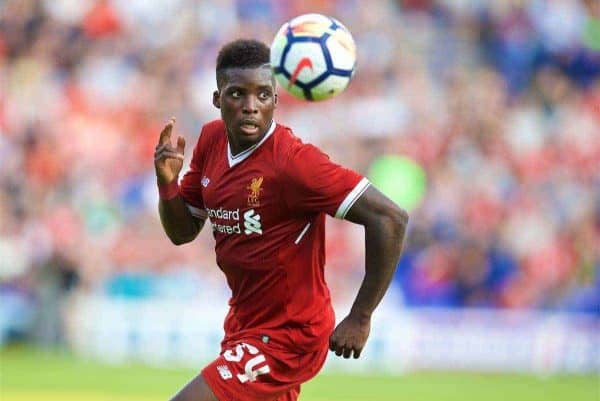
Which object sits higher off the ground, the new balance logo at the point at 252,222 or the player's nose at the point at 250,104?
the player's nose at the point at 250,104

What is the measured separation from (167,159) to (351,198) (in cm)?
126

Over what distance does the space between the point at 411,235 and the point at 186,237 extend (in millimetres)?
9231

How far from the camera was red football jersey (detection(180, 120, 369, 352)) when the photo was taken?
6.52m

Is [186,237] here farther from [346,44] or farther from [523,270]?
[523,270]

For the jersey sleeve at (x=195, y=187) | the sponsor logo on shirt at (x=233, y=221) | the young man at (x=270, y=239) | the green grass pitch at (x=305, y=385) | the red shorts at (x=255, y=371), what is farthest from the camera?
the green grass pitch at (x=305, y=385)

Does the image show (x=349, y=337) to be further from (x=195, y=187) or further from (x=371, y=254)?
(x=195, y=187)

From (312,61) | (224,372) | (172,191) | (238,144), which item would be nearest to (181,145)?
(172,191)

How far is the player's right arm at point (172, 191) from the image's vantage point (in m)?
7.05

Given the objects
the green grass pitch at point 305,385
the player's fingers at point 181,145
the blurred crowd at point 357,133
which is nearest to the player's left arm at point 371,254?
the player's fingers at point 181,145

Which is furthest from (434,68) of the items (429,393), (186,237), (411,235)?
(186,237)

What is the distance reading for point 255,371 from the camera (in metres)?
6.58

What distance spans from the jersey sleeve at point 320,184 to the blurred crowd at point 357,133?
9317 mm

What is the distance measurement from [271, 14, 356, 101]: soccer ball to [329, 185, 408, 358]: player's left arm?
2.18 feet

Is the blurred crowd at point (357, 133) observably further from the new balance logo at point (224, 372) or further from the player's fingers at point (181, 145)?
the new balance logo at point (224, 372)
